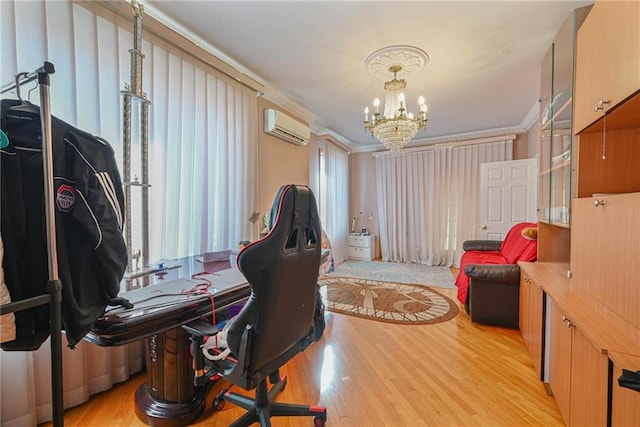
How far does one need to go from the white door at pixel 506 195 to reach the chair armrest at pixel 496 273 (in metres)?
2.24

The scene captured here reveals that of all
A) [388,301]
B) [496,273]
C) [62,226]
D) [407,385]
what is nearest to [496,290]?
[496,273]

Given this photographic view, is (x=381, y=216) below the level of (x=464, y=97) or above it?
below

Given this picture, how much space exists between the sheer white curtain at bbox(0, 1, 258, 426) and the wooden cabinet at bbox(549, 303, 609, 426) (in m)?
2.60

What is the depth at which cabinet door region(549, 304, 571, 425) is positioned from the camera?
1.40 meters

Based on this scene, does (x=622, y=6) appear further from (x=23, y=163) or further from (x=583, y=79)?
(x=23, y=163)

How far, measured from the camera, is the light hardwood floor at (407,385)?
1.57 m

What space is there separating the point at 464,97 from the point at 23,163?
4.05m

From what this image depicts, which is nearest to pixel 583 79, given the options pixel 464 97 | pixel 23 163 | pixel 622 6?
pixel 622 6

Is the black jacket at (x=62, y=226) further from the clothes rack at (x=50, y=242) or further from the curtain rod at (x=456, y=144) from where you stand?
the curtain rod at (x=456, y=144)

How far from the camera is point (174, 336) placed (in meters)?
1.55

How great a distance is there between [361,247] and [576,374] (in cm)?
470

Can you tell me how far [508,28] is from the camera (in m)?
2.12

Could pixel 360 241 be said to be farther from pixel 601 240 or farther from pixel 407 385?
pixel 601 240

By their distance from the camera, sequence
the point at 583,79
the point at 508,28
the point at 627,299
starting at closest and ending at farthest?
the point at 627,299 → the point at 583,79 → the point at 508,28
